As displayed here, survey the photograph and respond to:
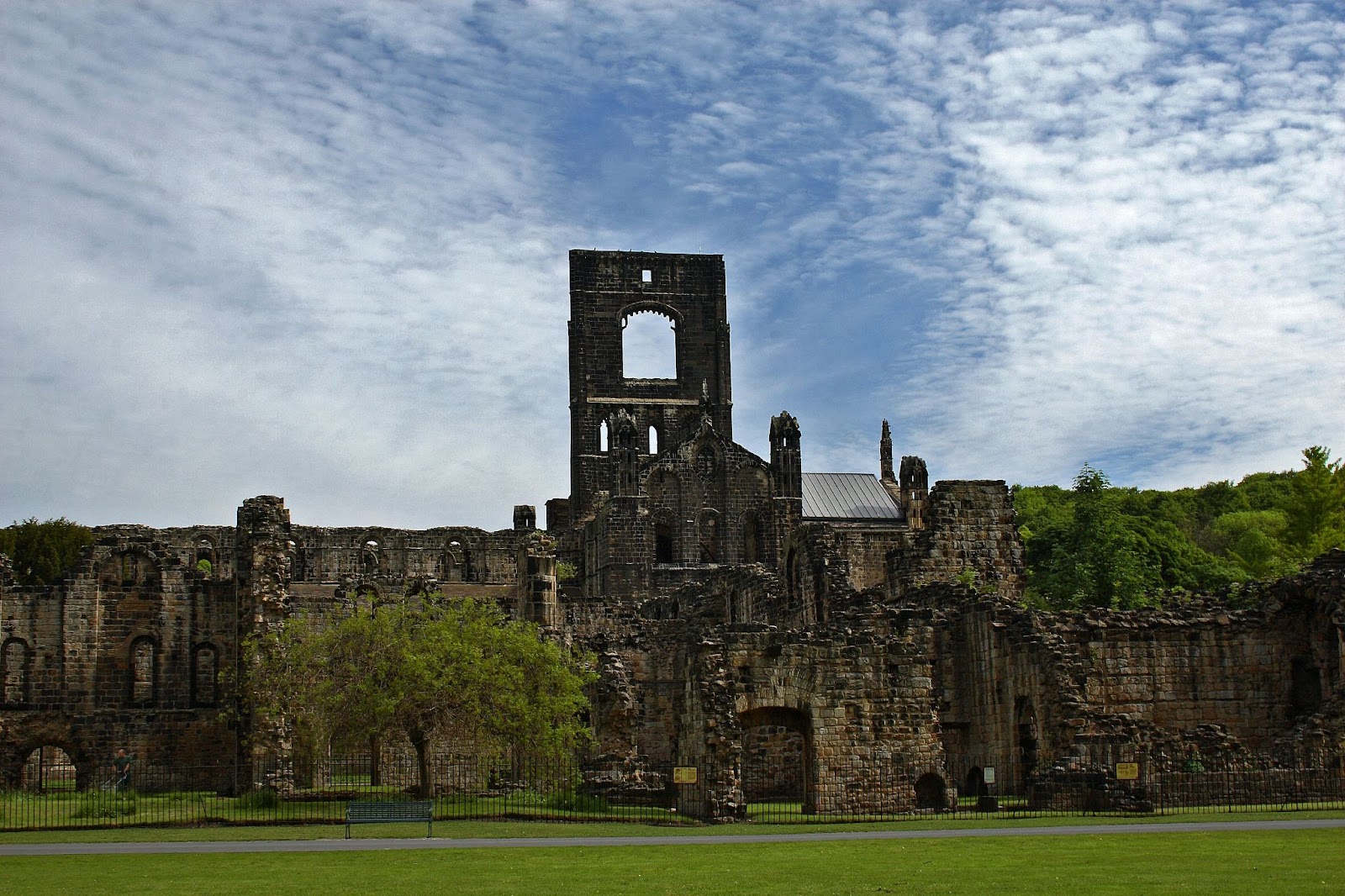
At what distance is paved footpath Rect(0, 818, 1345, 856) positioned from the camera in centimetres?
2402

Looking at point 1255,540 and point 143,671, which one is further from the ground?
point 1255,540

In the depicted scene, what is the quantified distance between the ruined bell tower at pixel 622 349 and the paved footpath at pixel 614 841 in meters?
70.3

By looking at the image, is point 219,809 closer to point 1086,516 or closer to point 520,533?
point 1086,516

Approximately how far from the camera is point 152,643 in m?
48.9

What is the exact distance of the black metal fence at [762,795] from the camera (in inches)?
1185

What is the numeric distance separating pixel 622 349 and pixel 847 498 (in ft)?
54.5

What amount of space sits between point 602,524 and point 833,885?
213 ft

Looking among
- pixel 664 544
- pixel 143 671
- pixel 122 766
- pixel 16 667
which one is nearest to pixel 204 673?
pixel 143 671

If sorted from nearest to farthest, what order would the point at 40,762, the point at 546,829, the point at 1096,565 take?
the point at 546,829 < the point at 40,762 < the point at 1096,565

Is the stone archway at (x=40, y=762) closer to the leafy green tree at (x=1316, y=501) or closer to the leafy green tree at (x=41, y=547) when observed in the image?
the leafy green tree at (x=41, y=547)

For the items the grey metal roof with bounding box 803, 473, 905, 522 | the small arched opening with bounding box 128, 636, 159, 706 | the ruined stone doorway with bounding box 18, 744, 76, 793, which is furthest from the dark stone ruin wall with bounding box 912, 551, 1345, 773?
the grey metal roof with bounding box 803, 473, 905, 522

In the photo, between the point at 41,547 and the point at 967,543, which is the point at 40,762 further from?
the point at 41,547

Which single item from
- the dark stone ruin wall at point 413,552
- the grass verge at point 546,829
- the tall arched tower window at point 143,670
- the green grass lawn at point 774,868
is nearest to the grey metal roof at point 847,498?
the dark stone ruin wall at point 413,552

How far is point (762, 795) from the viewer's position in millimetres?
36938
